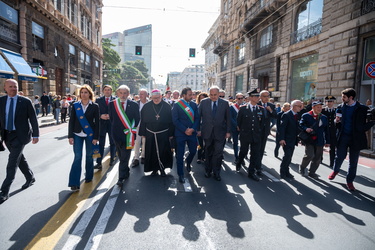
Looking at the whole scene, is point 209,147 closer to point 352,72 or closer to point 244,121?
point 244,121

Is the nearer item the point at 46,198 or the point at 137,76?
the point at 46,198

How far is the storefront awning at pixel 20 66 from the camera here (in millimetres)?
16228

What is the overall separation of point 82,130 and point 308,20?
16.7 meters

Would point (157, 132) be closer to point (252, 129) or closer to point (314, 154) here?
point (252, 129)

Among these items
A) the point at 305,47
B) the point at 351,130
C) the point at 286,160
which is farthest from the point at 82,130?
the point at 305,47

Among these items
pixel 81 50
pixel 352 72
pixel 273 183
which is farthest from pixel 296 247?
pixel 81 50

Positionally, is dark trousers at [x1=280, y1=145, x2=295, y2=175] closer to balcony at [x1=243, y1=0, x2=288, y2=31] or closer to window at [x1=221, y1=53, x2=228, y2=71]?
balcony at [x1=243, y1=0, x2=288, y2=31]

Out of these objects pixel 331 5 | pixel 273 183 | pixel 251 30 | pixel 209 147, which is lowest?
pixel 273 183

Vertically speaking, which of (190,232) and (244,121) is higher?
(244,121)

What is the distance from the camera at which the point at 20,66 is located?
16984 mm

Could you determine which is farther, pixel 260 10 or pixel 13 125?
pixel 260 10

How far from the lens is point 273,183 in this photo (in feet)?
17.5

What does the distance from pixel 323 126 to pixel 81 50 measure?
3093cm

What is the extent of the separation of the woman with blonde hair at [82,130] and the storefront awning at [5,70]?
13868mm
